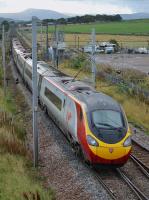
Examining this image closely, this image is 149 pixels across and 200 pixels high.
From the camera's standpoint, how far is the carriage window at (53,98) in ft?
68.4

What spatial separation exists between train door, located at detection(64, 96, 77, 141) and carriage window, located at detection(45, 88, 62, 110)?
1.49 metres

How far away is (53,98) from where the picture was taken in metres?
22.7

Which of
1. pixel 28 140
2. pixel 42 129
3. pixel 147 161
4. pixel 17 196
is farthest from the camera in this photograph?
pixel 42 129

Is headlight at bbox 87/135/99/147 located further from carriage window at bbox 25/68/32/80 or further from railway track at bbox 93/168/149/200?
carriage window at bbox 25/68/32/80

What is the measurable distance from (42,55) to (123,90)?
111ft

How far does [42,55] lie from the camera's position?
65.4 meters

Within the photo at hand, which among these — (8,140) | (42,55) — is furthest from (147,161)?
(42,55)

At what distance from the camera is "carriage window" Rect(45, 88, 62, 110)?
2085 centimetres

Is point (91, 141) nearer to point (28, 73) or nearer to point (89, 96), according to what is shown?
point (89, 96)

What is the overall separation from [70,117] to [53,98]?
4699 mm

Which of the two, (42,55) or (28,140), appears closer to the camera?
(28,140)

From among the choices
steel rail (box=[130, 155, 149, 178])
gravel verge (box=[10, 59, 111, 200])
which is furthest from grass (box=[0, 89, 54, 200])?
steel rail (box=[130, 155, 149, 178])

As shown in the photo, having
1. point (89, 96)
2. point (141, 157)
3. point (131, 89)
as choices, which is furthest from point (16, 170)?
point (131, 89)

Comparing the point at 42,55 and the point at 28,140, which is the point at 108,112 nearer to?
the point at 28,140
